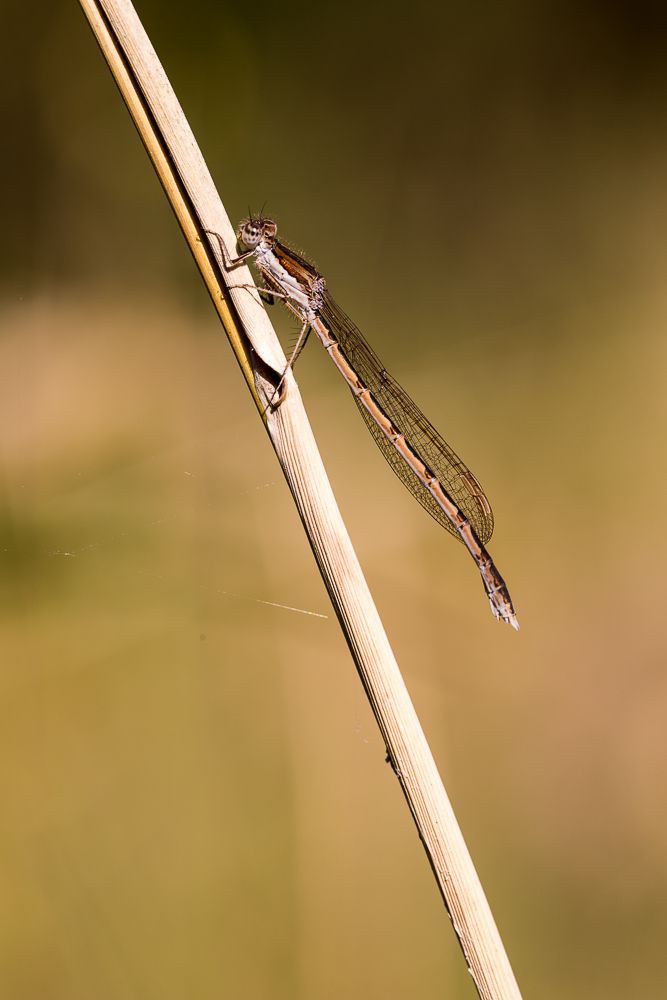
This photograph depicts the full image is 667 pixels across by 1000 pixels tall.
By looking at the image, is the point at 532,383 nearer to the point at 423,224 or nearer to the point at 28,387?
the point at 423,224

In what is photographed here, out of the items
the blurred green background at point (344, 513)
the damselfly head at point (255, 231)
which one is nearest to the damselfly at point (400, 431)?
the damselfly head at point (255, 231)

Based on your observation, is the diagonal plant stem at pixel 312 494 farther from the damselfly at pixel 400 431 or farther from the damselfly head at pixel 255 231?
the damselfly at pixel 400 431

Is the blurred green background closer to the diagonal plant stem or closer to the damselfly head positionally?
the damselfly head

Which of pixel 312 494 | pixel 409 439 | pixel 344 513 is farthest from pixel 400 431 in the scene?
pixel 312 494

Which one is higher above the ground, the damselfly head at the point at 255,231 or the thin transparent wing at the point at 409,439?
the damselfly head at the point at 255,231

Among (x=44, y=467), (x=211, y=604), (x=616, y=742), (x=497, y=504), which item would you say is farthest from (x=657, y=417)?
(x=44, y=467)
